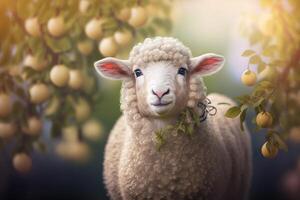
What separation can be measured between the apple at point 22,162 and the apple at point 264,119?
2.04 feet

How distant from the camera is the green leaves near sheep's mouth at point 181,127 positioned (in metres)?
1.09

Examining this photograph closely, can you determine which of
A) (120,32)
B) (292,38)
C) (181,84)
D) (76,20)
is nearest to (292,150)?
(292,38)

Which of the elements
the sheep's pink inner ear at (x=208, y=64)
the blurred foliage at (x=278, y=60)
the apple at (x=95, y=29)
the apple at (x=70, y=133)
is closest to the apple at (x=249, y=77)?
the blurred foliage at (x=278, y=60)

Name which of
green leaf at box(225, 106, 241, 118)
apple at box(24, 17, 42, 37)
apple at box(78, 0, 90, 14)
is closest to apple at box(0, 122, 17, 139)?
apple at box(24, 17, 42, 37)

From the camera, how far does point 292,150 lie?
131cm

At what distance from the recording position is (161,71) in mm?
1051

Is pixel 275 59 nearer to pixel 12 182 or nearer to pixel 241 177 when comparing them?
pixel 241 177

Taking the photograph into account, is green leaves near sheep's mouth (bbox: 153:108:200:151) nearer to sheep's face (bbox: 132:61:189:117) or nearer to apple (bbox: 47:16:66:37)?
sheep's face (bbox: 132:61:189:117)

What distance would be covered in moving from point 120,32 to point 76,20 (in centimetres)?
14

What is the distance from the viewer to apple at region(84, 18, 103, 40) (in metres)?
1.34

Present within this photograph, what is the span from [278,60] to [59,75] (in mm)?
541

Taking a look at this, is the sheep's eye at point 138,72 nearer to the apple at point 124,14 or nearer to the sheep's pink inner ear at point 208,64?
the sheep's pink inner ear at point 208,64

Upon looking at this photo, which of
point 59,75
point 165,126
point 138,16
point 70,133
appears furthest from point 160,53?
point 70,133

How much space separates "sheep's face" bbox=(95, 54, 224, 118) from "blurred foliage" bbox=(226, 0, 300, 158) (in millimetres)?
147
